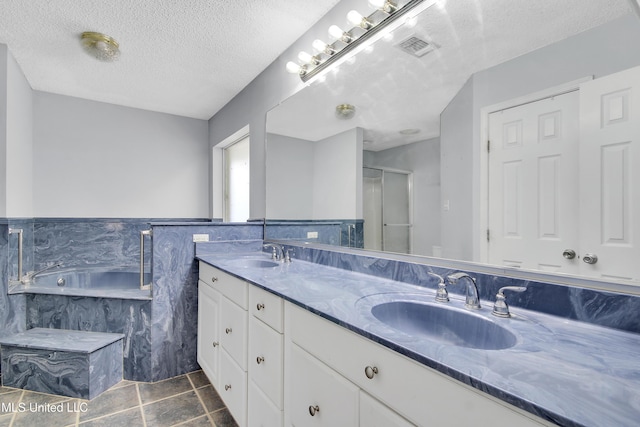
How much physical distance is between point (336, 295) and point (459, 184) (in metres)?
0.65

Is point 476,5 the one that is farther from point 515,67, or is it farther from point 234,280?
point 234,280

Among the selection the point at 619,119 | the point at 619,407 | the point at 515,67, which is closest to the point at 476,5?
the point at 515,67

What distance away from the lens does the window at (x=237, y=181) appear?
3354 millimetres

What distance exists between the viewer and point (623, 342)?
74 cm

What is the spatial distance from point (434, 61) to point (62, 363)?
2.76 metres

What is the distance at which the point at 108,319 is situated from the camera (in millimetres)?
2223

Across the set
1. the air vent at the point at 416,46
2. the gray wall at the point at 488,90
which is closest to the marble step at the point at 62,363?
the gray wall at the point at 488,90

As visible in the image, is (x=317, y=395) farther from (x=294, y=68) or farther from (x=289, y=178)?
(x=294, y=68)

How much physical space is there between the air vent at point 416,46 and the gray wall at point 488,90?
27 cm

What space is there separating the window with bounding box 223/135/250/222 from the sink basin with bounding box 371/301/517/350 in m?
2.38

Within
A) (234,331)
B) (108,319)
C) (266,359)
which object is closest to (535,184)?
(266,359)

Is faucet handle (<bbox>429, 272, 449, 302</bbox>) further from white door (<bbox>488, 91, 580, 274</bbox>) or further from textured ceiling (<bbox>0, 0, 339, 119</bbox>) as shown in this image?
textured ceiling (<bbox>0, 0, 339, 119</bbox>)

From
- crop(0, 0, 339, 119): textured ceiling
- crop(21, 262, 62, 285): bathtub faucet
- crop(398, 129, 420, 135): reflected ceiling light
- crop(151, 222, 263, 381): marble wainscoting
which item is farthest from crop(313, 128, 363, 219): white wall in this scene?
crop(21, 262, 62, 285): bathtub faucet

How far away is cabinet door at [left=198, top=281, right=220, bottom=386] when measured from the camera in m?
1.86
